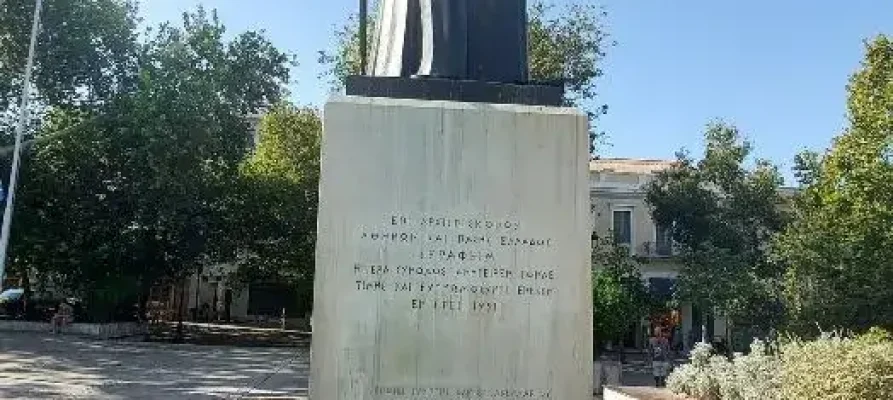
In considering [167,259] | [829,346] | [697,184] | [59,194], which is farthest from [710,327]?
[829,346]

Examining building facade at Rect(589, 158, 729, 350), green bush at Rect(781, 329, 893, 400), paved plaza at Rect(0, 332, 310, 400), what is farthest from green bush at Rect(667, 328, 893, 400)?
building facade at Rect(589, 158, 729, 350)

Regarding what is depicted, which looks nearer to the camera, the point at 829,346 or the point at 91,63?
the point at 829,346

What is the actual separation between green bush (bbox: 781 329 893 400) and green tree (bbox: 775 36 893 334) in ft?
50.3

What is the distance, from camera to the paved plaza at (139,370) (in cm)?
1313

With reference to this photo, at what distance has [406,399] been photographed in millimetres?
5301

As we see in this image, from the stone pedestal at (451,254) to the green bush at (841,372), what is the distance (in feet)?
12.7

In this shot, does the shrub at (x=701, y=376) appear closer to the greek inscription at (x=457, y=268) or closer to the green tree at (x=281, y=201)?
the greek inscription at (x=457, y=268)

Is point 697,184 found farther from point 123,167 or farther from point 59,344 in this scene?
point 59,344

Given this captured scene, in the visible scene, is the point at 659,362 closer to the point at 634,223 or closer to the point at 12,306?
the point at 12,306

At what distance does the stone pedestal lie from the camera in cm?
534

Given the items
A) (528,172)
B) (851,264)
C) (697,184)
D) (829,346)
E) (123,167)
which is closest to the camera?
(528,172)

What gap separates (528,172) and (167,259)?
24.2 metres

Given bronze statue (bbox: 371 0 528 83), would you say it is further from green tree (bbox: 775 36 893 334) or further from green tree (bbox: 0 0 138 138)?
green tree (bbox: 0 0 138 138)

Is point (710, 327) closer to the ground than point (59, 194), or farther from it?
closer to the ground
